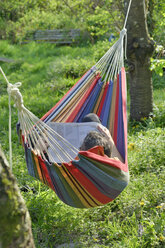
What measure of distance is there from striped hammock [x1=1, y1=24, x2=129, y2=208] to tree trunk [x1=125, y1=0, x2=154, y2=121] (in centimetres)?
73

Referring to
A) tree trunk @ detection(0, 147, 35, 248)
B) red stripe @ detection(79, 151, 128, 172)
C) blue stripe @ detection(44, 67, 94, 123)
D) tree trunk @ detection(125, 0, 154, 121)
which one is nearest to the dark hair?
red stripe @ detection(79, 151, 128, 172)

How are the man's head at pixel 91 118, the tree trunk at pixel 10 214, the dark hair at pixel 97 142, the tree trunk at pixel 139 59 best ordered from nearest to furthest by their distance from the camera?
the tree trunk at pixel 10 214, the dark hair at pixel 97 142, the man's head at pixel 91 118, the tree trunk at pixel 139 59

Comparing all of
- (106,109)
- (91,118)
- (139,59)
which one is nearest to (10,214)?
(91,118)

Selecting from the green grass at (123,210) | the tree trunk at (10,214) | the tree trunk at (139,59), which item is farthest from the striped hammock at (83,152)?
the tree trunk at (139,59)

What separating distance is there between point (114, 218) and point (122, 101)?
0.75 metres

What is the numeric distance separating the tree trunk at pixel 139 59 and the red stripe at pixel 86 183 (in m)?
1.91

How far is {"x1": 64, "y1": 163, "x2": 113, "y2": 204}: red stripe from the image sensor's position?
1.52m

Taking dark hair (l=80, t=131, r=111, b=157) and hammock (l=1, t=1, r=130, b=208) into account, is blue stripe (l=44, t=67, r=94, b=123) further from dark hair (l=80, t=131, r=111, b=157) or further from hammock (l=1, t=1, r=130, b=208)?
dark hair (l=80, t=131, r=111, b=157)

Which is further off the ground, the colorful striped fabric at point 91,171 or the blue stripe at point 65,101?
the blue stripe at point 65,101

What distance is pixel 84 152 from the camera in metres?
1.46

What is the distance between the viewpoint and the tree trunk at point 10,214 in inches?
39.6

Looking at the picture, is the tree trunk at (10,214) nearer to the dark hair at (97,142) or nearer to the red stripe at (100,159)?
the red stripe at (100,159)

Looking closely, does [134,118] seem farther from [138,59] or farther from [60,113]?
[60,113]

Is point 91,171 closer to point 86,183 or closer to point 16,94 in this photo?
point 86,183
